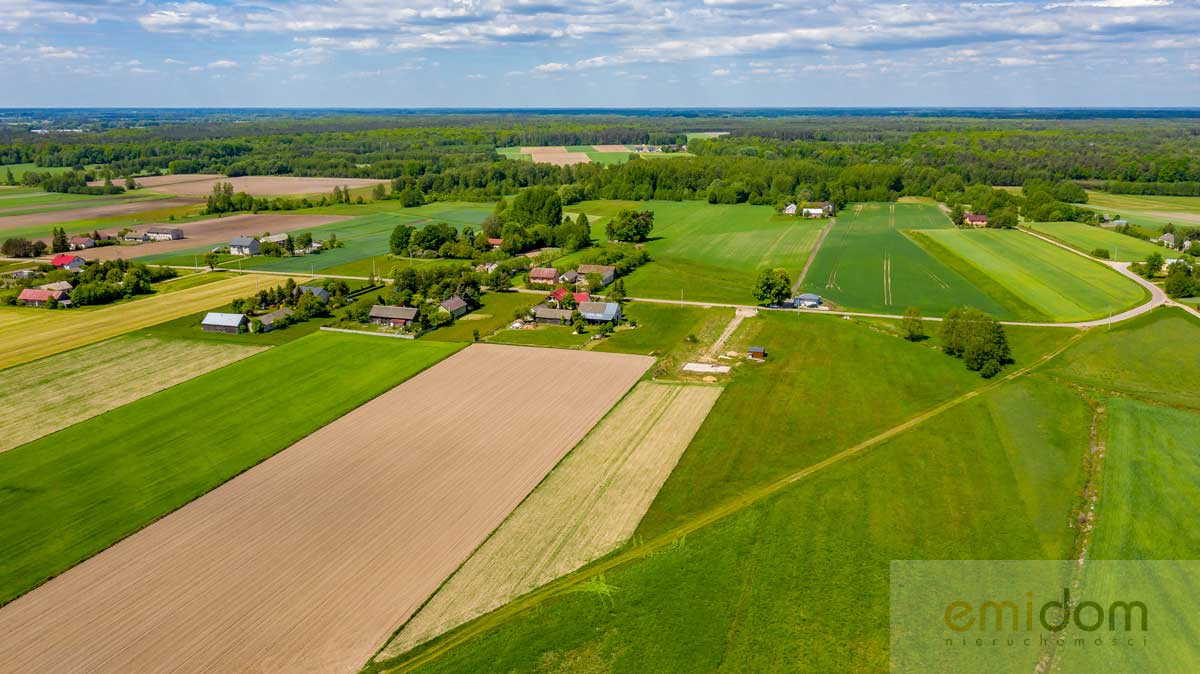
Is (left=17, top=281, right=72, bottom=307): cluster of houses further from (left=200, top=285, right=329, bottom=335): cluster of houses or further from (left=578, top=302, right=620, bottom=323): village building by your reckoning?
(left=578, top=302, right=620, bottom=323): village building

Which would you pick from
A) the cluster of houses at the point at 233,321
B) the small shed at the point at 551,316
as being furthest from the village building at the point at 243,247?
the small shed at the point at 551,316

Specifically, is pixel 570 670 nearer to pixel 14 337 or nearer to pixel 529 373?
pixel 529 373

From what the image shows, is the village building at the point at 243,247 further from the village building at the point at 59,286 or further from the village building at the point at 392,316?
the village building at the point at 392,316

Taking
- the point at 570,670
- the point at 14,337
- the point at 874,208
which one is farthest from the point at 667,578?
the point at 874,208

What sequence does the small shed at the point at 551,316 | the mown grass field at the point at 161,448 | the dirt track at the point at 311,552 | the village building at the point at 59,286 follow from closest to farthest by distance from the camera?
the dirt track at the point at 311,552, the mown grass field at the point at 161,448, the small shed at the point at 551,316, the village building at the point at 59,286

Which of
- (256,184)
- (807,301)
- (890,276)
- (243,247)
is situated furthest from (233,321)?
(256,184)

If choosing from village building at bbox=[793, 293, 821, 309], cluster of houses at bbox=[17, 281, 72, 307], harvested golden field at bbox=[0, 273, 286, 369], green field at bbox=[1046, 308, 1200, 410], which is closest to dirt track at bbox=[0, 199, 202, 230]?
cluster of houses at bbox=[17, 281, 72, 307]
